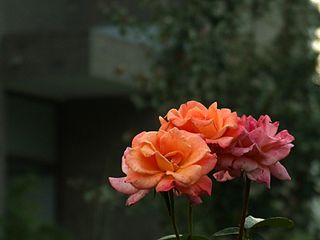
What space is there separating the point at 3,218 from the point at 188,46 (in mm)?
2328

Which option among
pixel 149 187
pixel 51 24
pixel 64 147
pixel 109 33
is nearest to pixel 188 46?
pixel 109 33

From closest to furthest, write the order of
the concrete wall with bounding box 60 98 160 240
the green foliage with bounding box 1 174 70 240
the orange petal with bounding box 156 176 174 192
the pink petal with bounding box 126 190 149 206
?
the orange petal with bounding box 156 176 174 192, the pink petal with bounding box 126 190 149 206, the green foliage with bounding box 1 174 70 240, the concrete wall with bounding box 60 98 160 240

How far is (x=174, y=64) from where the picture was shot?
30.5 ft

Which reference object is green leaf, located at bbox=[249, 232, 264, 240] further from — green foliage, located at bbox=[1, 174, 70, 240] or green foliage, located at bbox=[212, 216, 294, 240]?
green foliage, located at bbox=[1, 174, 70, 240]

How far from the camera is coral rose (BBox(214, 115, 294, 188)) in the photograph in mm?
2393

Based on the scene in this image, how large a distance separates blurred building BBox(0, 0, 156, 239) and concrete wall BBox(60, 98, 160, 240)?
0.01 m

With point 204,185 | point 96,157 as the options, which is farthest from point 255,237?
point 96,157

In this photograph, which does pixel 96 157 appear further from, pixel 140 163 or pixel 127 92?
pixel 140 163

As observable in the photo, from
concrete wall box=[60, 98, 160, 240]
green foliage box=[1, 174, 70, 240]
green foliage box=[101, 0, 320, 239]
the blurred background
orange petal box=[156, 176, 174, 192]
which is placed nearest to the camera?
orange petal box=[156, 176, 174, 192]

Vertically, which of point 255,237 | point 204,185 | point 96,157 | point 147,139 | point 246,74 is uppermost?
point 246,74

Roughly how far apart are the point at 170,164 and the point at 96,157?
414 inches

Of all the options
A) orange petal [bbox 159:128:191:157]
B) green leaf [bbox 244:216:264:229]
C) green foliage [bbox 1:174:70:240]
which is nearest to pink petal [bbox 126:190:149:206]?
orange petal [bbox 159:128:191:157]

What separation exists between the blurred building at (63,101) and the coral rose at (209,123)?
8.03 metres

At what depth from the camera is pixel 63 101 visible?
510 inches
